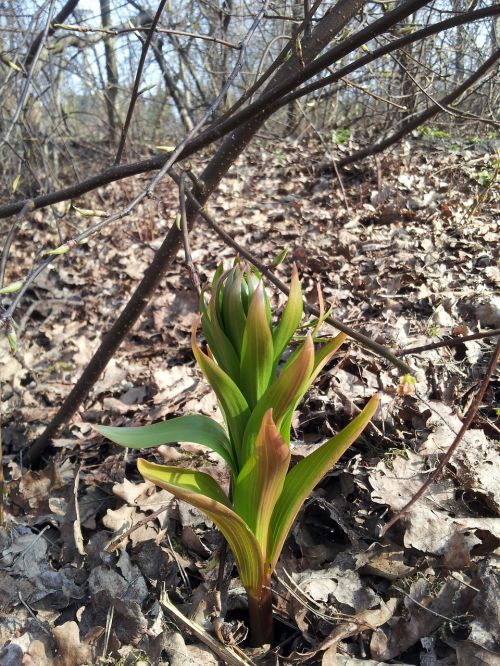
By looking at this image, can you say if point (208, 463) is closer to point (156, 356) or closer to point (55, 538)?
point (55, 538)

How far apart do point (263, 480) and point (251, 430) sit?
0.12 metres

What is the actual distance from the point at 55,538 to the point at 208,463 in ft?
2.17

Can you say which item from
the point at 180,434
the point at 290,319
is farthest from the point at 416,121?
the point at 180,434

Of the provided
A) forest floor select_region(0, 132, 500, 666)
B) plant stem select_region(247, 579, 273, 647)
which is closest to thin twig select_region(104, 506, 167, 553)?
forest floor select_region(0, 132, 500, 666)

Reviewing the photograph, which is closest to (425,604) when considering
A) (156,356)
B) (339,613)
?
(339,613)

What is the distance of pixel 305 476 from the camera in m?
1.22

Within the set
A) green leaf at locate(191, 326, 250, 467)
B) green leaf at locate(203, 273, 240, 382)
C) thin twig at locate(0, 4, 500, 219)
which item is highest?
thin twig at locate(0, 4, 500, 219)

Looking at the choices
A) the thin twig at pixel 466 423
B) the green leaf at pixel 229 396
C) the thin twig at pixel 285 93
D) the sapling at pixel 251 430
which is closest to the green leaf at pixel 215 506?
the sapling at pixel 251 430

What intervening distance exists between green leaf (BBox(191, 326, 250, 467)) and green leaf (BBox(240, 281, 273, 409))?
0.13 ft

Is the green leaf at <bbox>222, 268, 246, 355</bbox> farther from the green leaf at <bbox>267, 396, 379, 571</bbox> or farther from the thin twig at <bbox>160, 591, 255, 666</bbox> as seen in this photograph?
the thin twig at <bbox>160, 591, 255, 666</bbox>

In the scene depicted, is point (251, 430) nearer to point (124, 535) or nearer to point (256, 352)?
point (256, 352)

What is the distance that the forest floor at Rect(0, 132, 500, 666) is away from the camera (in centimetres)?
140

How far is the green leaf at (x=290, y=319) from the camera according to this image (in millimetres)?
1185

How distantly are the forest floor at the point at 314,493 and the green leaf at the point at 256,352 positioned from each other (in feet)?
1.45
